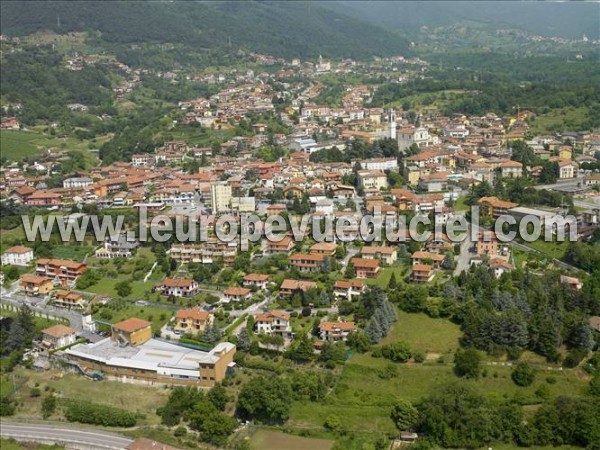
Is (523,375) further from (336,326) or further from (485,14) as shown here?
(485,14)

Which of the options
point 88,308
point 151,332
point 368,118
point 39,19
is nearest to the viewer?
point 151,332

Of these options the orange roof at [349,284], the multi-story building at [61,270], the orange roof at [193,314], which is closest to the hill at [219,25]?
the multi-story building at [61,270]

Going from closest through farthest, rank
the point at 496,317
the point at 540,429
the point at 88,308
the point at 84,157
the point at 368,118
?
the point at 540,429, the point at 496,317, the point at 88,308, the point at 84,157, the point at 368,118

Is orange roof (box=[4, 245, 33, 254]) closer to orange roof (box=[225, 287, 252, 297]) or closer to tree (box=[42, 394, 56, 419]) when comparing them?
orange roof (box=[225, 287, 252, 297])

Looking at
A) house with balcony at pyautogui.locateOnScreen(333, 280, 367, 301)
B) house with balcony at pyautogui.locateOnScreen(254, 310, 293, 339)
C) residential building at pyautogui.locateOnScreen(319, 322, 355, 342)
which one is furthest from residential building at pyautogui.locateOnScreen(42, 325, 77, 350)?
house with balcony at pyautogui.locateOnScreen(333, 280, 367, 301)

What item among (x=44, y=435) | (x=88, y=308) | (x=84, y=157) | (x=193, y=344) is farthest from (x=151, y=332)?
(x=84, y=157)

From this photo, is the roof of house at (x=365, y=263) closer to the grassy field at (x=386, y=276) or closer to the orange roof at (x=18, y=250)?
the grassy field at (x=386, y=276)

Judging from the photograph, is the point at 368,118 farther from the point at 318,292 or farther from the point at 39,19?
the point at 39,19
